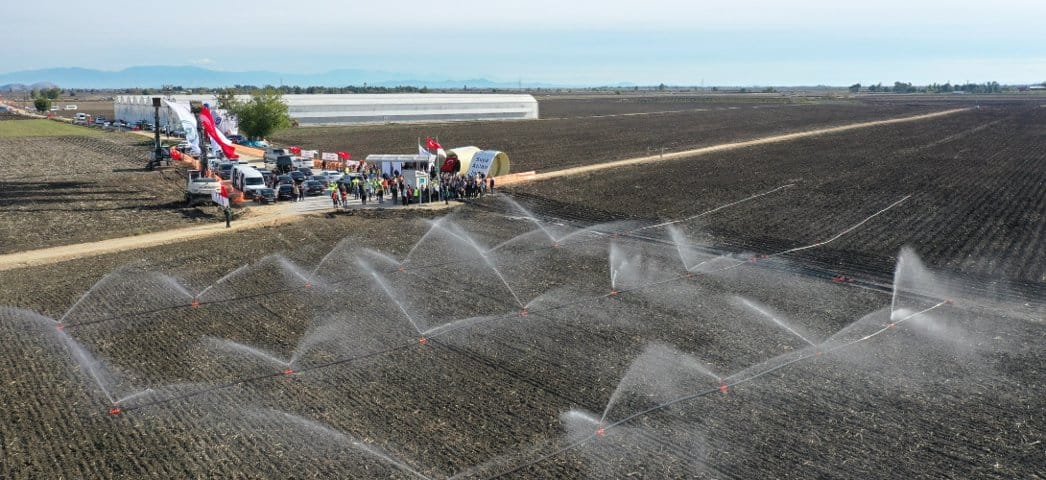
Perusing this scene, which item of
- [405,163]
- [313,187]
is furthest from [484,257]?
[405,163]

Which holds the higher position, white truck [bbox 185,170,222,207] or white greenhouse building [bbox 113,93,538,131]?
white greenhouse building [bbox 113,93,538,131]

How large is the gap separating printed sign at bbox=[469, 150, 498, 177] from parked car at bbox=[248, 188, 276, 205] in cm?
1238

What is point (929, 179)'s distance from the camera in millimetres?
51938

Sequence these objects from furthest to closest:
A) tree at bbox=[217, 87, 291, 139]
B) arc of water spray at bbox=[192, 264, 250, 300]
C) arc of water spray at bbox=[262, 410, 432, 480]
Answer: tree at bbox=[217, 87, 291, 139] < arc of water spray at bbox=[192, 264, 250, 300] < arc of water spray at bbox=[262, 410, 432, 480]

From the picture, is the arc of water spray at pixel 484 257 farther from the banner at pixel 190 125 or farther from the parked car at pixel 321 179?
the banner at pixel 190 125

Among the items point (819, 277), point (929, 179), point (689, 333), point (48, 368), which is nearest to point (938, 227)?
point (819, 277)

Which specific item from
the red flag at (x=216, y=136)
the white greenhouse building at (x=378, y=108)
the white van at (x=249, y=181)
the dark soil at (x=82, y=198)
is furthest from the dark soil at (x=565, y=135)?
the red flag at (x=216, y=136)

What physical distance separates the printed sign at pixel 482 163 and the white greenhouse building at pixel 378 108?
61746 millimetres

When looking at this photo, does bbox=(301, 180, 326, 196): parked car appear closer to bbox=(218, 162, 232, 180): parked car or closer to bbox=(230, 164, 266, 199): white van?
bbox=(230, 164, 266, 199): white van

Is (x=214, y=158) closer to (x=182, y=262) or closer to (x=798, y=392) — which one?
(x=182, y=262)

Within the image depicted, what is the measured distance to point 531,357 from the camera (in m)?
19.4

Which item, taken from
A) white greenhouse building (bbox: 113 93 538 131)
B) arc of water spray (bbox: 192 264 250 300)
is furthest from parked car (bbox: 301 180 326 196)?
white greenhouse building (bbox: 113 93 538 131)

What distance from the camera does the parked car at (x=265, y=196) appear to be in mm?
43531

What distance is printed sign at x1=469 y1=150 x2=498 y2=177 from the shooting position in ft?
160
